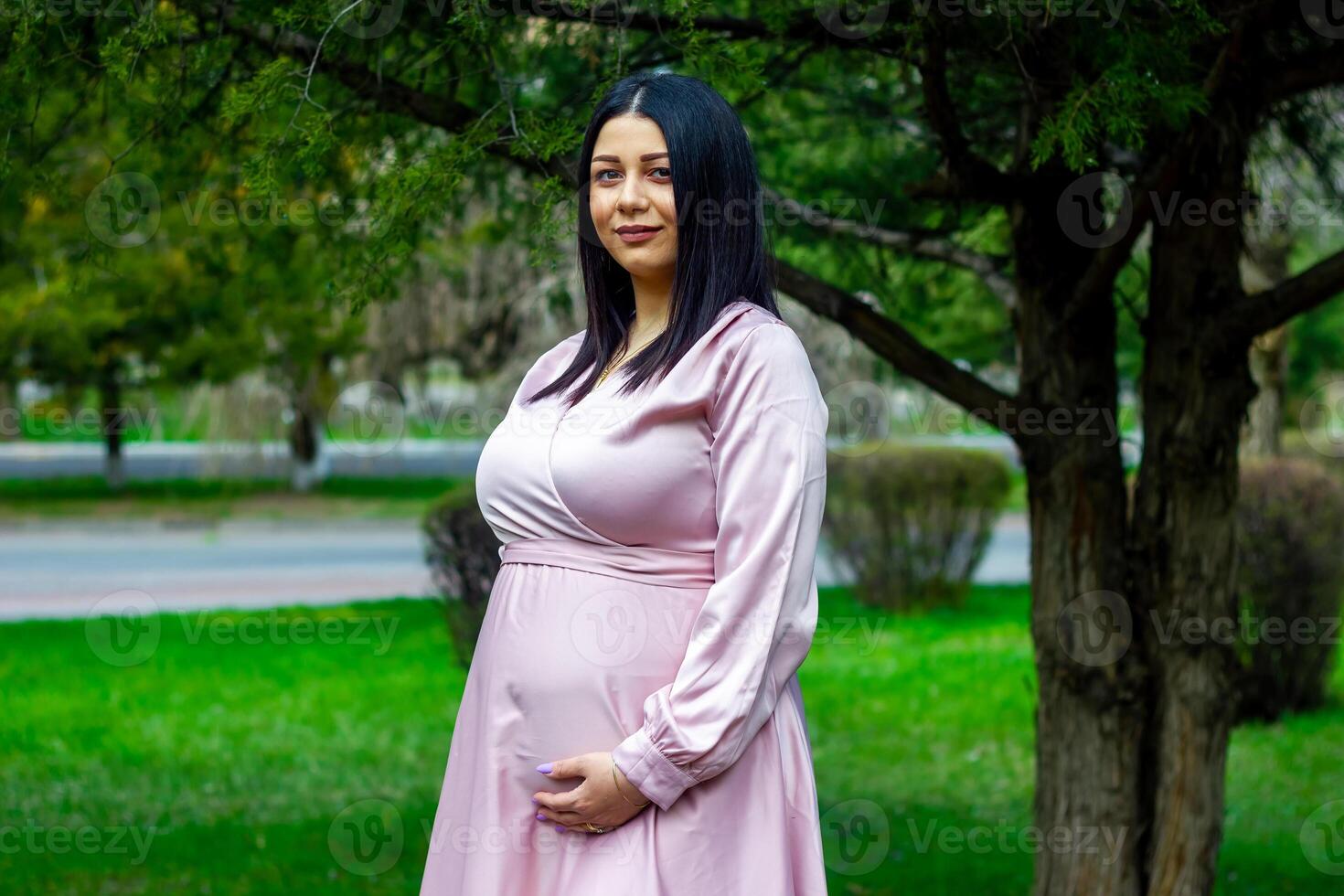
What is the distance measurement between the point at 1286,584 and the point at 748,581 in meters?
7.15

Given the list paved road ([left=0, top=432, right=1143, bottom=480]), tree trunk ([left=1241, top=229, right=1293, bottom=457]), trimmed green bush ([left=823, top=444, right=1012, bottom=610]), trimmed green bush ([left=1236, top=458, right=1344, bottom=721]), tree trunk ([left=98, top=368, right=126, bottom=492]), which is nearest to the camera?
trimmed green bush ([left=1236, top=458, right=1344, bottom=721])

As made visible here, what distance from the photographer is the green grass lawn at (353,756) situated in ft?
17.9

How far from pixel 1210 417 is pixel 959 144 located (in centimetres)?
103

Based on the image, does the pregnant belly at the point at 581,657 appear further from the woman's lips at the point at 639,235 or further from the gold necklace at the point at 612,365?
the woman's lips at the point at 639,235

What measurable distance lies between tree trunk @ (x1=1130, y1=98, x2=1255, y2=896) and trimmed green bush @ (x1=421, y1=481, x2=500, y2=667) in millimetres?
4810

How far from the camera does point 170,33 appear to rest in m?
3.12

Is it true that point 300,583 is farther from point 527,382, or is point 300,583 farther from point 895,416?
point 895,416

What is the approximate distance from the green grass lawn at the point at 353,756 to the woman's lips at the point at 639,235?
9.53 feet

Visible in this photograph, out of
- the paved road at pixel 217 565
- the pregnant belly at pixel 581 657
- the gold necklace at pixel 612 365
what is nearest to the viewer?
the pregnant belly at pixel 581 657

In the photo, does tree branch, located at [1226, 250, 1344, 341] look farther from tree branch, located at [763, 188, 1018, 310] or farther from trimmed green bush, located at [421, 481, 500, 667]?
trimmed green bush, located at [421, 481, 500, 667]

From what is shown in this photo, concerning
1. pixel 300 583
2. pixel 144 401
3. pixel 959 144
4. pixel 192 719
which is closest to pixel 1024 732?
pixel 192 719

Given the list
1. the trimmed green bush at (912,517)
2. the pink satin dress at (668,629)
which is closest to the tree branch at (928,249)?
the pink satin dress at (668,629)

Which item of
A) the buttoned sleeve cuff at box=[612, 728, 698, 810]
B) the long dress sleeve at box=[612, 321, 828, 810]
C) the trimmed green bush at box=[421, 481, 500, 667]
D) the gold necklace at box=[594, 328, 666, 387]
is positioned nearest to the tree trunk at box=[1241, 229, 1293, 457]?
the trimmed green bush at box=[421, 481, 500, 667]

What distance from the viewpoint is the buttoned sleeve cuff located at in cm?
206
